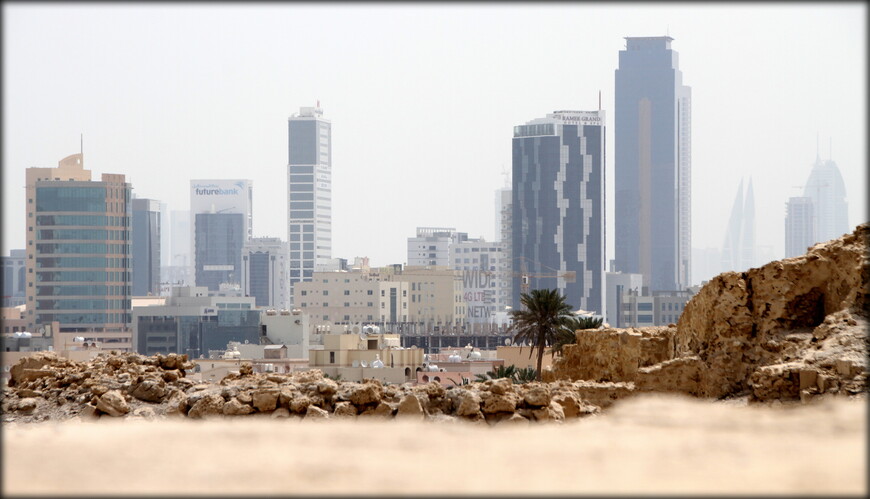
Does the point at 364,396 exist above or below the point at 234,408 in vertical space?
above

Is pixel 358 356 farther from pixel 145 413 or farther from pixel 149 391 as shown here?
pixel 145 413

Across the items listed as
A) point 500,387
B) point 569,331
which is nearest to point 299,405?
point 500,387

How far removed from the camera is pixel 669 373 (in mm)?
29141

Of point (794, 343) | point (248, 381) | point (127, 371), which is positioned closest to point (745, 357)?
point (794, 343)

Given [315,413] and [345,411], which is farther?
[345,411]

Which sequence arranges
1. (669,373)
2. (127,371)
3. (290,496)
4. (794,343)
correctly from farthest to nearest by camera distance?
(127,371)
(669,373)
(794,343)
(290,496)

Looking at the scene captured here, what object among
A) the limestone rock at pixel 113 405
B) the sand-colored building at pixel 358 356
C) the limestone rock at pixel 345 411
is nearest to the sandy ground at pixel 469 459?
the limestone rock at pixel 345 411

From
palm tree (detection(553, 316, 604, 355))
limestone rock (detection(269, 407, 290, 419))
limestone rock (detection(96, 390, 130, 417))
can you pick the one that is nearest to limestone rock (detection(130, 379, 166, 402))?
limestone rock (detection(96, 390, 130, 417))

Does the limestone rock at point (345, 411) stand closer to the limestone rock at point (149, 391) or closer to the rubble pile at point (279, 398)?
the rubble pile at point (279, 398)

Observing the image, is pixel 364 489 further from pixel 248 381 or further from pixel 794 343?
pixel 248 381

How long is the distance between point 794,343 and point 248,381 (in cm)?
1154

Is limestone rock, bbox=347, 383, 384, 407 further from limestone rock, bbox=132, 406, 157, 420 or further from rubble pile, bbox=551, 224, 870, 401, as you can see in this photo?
rubble pile, bbox=551, 224, 870, 401

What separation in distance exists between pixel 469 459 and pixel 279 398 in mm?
17293

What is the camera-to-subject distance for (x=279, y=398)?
28.0m
